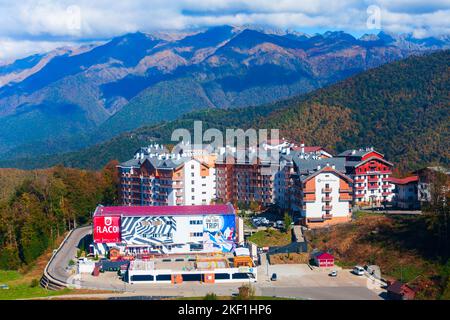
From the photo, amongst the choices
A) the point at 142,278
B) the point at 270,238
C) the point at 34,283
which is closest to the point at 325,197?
the point at 270,238

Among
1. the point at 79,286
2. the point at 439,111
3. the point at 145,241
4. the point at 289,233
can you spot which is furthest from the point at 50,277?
the point at 439,111

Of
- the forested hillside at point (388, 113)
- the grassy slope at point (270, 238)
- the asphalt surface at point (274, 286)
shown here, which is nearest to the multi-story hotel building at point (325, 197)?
the grassy slope at point (270, 238)

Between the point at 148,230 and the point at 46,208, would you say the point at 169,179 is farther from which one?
the point at 46,208

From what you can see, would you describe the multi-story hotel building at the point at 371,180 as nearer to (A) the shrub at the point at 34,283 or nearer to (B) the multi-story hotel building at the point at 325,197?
(B) the multi-story hotel building at the point at 325,197

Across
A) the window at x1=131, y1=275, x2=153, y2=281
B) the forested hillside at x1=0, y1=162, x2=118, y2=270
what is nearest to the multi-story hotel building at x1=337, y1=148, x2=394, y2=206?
the window at x1=131, y1=275, x2=153, y2=281

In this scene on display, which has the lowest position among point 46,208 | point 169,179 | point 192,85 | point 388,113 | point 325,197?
point 46,208
